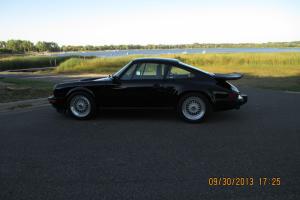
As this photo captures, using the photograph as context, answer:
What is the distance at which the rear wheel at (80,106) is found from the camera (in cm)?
706

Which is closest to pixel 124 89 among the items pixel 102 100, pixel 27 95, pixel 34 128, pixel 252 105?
pixel 102 100

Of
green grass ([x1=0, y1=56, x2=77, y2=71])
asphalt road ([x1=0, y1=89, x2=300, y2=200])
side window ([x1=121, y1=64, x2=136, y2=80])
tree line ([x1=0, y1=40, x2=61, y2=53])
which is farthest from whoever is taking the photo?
tree line ([x1=0, y1=40, x2=61, y2=53])

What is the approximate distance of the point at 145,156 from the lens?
459cm

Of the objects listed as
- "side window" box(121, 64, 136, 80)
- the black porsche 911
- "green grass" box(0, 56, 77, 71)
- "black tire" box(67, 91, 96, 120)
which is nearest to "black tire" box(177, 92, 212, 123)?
the black porsche 911

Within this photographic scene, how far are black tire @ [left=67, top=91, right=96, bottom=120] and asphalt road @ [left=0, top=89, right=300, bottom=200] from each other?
0.22 meters

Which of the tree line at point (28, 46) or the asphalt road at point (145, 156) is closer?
the asphalt road at point (145, 156)

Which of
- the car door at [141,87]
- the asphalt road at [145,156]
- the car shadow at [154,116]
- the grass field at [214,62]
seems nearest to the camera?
the asphalt road at [145,156]

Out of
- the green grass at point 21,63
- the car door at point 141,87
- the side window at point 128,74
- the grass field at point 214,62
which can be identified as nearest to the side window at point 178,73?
the car door at point 141,87

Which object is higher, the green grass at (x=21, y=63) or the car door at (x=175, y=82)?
the car door at (x=175, y=82)

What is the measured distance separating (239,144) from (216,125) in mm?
1411

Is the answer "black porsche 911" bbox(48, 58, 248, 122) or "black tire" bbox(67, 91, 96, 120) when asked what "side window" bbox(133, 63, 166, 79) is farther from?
"black tire" bbox(67, 91, 96, 120)

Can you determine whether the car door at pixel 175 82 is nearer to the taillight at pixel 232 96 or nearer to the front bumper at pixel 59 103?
the taillight at pixel 232 96

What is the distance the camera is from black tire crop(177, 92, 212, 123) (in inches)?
265

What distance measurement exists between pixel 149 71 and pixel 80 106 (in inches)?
70.5
